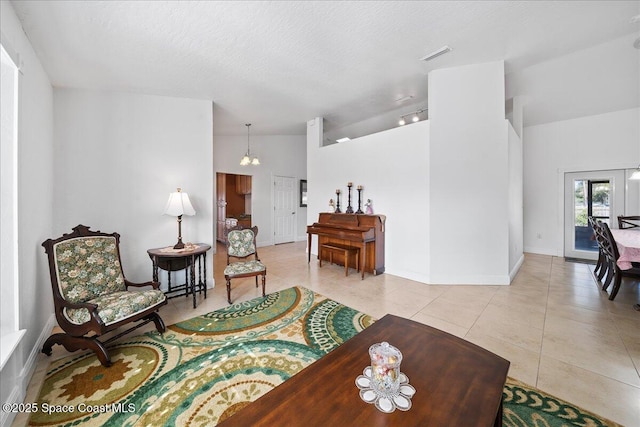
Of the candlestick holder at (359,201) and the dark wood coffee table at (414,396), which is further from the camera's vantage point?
the candlestick holder at (359,201)

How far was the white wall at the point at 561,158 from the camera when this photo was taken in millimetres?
4453

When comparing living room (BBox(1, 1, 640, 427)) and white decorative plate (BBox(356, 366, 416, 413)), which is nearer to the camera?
white decorative plate (BBox(356, 366, 416, 413))

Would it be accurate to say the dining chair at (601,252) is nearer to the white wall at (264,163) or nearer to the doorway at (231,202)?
the white wall at (264,163)

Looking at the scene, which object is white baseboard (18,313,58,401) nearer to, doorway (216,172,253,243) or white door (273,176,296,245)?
doorway (216,172,253,243)

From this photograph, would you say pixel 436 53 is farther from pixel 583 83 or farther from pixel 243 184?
pixel 243 184

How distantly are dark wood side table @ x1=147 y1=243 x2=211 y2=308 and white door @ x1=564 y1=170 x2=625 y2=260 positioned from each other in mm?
7146

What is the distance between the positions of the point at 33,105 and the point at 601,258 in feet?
24.7

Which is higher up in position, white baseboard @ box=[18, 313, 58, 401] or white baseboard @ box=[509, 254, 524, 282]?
white baseboard @ box=[509, 254, 524, 282]

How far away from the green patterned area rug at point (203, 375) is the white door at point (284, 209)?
4.63m

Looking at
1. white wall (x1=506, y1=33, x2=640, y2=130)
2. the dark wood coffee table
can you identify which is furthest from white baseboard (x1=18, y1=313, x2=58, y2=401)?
white wall (x1=506, y1=33, x2=640, y2=130)

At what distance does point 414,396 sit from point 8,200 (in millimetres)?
2754

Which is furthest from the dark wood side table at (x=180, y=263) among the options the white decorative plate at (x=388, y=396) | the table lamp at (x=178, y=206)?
the white decorative plate at (x=388, y=396)

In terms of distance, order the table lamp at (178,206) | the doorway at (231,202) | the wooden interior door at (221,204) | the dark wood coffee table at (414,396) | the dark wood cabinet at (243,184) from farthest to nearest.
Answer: the wooden interior door at (221,204) → the dark wood cabinet at (243,184) → the doorway at (231,202) → the table lamp at (178,206) → the dark wood coffee table at (414,396)

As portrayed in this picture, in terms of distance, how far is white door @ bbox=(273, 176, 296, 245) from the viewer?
7148 millimetres
